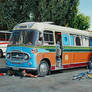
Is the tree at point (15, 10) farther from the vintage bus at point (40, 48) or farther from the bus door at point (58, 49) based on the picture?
the bus door at point (58, 49)

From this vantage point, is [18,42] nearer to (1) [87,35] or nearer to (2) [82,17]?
(1) [87,35]

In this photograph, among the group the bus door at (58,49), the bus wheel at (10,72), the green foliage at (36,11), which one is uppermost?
the green foliage at (36,11)

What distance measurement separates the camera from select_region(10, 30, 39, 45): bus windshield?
41.7 ft

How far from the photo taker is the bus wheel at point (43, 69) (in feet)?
42.5

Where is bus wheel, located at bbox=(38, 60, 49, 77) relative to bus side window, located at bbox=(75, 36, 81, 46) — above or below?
below

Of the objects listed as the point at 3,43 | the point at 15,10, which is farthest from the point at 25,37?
the point at 15,10

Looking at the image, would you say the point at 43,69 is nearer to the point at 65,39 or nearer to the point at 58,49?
the point at 58,49

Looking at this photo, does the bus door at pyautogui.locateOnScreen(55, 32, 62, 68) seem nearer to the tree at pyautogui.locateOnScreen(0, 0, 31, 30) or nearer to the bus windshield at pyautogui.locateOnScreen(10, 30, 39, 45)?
the bus windshield at pyautogui.locateOnScreen(10, 30, 39, 45)

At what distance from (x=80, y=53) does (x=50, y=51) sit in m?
3.84

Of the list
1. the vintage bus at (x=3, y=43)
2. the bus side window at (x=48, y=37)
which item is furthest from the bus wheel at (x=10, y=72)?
the vintage bus at (x=3, y=43)

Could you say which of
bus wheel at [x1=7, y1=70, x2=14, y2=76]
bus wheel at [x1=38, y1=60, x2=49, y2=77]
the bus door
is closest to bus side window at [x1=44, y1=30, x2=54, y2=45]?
the bus door

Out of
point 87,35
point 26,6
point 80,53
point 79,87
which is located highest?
point 26,6

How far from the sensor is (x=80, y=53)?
16859mm

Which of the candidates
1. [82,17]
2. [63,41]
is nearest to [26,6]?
[63,41]
